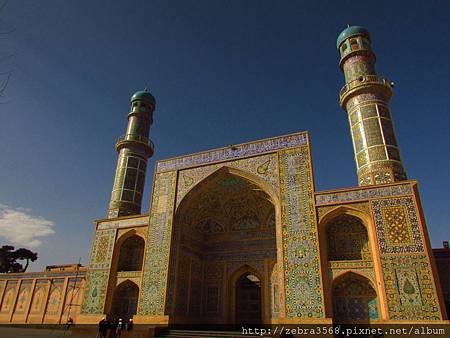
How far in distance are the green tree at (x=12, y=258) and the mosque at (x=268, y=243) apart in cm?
815

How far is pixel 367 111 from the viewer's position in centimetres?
1245

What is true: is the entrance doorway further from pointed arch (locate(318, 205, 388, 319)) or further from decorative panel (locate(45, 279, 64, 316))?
decorative panel (locate(45, 279, 64, 316))

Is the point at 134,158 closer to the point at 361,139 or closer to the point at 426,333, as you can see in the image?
the point at 361,139

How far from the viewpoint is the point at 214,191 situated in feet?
44.5

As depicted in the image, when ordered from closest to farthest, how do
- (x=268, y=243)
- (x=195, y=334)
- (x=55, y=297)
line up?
(x=195, y=334), (x=268, y=243), (x=55, y=297)

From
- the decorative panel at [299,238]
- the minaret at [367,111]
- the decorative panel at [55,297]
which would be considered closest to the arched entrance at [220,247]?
the decorative panel at [299,238]

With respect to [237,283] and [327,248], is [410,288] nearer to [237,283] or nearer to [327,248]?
[327,248]

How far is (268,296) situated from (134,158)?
9563 mm

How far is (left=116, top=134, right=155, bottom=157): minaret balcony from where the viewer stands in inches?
677

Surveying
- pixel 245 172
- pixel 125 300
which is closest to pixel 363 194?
pixel 245 172

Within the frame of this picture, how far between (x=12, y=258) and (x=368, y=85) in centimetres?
2638

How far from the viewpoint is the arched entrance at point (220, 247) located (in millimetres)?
12523

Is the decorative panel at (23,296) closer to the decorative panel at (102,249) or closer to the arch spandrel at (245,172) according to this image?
the decorative panel at (102,249)

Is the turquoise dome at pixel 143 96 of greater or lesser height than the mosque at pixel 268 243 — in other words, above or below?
above
